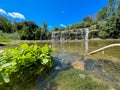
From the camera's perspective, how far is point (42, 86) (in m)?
2.30

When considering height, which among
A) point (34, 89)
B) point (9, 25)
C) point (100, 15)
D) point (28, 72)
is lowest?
point (34, 89)

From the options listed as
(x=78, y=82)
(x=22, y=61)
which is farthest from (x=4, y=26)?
(x=78, y=82)

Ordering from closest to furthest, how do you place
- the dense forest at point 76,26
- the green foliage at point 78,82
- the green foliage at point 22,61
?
the green foliage at point 22,61, the green foliage at point 78,82, the dense forest at point 76,26

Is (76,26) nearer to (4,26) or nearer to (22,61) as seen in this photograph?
(4,26)

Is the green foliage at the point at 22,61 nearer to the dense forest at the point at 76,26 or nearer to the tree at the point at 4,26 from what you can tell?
the dense forest at the point at 76,26

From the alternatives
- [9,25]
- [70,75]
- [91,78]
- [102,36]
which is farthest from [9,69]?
[9,25]

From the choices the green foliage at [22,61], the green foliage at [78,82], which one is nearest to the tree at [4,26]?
the green foliage at [22,61]

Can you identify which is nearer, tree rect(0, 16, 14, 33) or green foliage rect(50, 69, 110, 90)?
green foliage rect(50, 69, 110, 90)

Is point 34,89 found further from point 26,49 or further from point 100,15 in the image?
point 100,15

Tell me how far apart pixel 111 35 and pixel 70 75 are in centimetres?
3661

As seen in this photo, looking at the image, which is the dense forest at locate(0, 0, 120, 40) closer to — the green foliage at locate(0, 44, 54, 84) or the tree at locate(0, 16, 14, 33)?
the tree at locate(0, 16, 14, 33)

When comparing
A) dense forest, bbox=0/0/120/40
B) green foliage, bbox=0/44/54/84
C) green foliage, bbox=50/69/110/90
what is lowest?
green foliage, bbox=50/69/110/90

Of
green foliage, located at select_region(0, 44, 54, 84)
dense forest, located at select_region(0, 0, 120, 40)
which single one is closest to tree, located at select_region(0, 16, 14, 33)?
dense forest, located at select_region(0, 0, 120, 40)

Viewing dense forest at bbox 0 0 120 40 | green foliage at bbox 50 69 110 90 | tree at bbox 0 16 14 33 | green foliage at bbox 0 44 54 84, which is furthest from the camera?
tree at bbox 0 16 14 33
